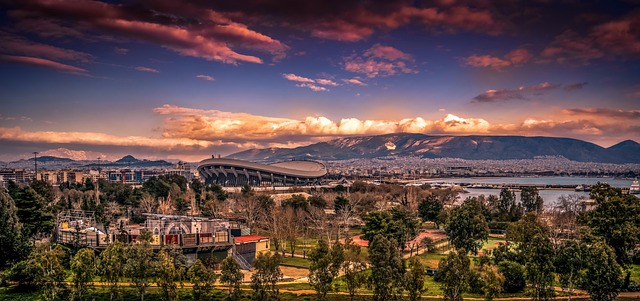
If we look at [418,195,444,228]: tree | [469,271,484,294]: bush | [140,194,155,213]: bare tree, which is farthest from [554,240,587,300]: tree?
[140,194,155,213]: bare tree

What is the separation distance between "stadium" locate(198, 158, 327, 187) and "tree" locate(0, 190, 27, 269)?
85.1m

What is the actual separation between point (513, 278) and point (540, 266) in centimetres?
537

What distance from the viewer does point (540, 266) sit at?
72.6 ft

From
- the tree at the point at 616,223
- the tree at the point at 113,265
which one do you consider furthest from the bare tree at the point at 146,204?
the tree at the point at 616,223

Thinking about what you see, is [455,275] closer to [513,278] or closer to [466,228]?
[513,278]

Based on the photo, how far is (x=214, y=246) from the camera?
101ft

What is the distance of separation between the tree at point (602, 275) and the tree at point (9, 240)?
30601 mm

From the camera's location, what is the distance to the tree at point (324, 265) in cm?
2227

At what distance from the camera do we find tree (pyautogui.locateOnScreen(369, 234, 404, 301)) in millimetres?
20906

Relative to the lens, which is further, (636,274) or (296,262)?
(296,262)

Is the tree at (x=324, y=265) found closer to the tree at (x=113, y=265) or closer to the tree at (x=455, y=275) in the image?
the tree at (x=455, y=275)

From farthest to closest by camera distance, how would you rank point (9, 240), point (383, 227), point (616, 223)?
point (383, 227), point (9, 240), point (616, 223)

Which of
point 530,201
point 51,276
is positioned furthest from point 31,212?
point 530,201

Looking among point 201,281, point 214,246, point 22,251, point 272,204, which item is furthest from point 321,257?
point 272,204
